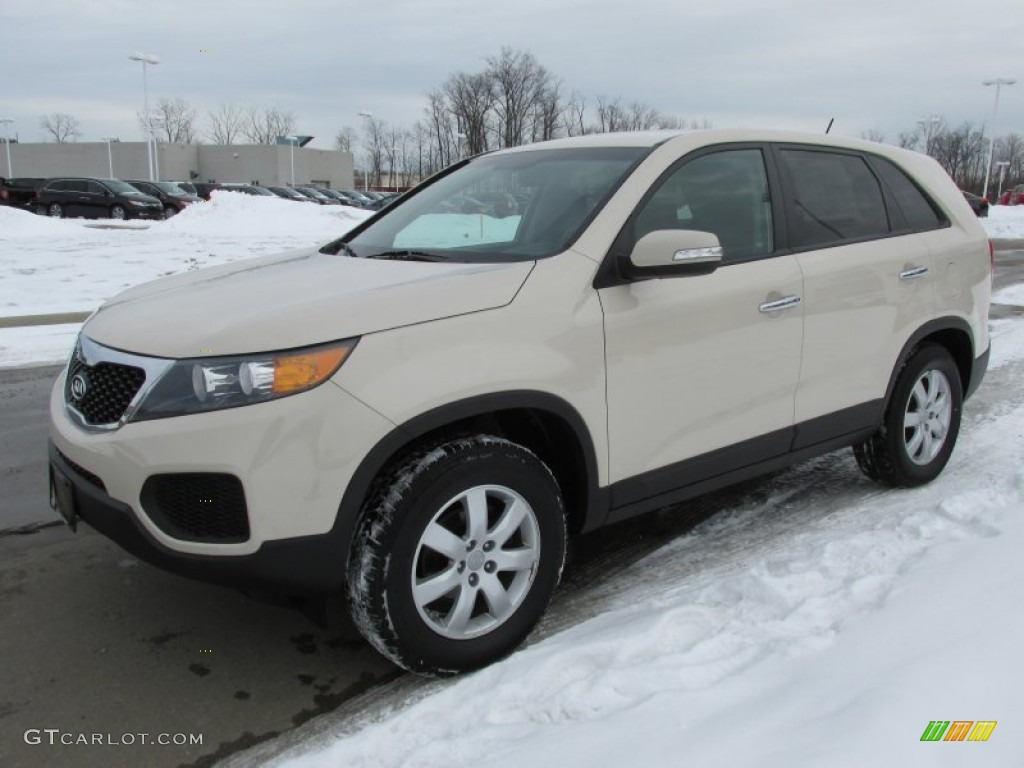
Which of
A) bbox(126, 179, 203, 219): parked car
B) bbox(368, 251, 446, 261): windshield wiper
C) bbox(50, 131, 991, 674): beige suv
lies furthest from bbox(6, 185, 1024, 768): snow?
bbox(126, 179, 203, 219): parked car

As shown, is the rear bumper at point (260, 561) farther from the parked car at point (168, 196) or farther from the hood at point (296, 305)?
the parked car at point (168, 196)

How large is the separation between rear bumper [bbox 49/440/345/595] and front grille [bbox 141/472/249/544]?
0.06 m

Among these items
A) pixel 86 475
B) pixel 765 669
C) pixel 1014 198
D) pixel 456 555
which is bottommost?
pixel 765 669

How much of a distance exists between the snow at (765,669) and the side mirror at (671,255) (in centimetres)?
114

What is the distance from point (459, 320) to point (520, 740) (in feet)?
3.99

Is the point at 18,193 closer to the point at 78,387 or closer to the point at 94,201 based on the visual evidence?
the point at 94,201

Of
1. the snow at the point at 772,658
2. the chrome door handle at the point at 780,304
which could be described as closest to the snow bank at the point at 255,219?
the chrome door handle at the point at 780,304

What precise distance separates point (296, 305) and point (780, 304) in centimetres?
192

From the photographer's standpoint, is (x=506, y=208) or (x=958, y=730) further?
(x=506, y=208)

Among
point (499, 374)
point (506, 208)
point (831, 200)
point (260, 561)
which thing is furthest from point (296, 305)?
point (831, 200)

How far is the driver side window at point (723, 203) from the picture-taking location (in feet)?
10.9

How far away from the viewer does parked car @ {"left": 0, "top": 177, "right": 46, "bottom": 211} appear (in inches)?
1270

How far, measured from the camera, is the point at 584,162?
11.6ft

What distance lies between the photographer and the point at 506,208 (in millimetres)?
3535
